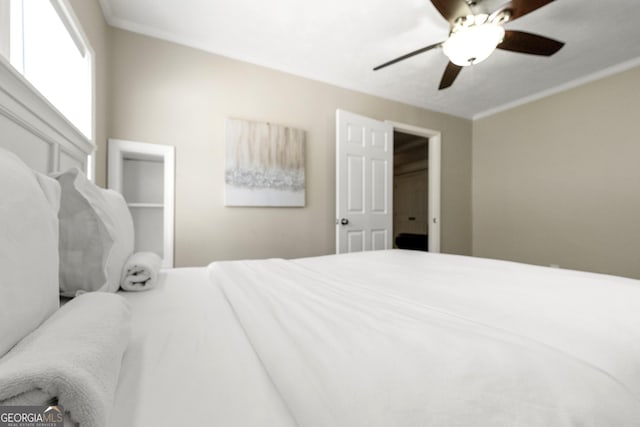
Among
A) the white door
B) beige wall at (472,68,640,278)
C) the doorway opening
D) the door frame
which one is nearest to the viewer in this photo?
beige wall at (472,68,640,278)

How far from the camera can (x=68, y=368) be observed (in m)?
0.31

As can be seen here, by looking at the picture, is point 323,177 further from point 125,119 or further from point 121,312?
point 121,312

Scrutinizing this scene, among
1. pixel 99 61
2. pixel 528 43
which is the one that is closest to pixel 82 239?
pixel 99 61

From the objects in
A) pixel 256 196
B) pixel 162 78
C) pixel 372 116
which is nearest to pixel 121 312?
pixel 256 196

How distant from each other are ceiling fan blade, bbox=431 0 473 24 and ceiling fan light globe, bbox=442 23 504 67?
10 centimetres

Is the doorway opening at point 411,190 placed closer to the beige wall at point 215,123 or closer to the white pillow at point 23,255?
the beige wall at point 215,123

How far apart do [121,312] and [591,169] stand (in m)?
4.19

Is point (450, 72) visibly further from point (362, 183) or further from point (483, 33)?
point (362, 183)

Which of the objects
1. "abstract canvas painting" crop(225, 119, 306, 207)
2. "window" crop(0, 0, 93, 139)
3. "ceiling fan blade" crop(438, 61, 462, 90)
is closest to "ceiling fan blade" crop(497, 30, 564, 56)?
"ceiling fan blade" crop(438, 61, 462, 90)

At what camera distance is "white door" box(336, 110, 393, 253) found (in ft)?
8.91

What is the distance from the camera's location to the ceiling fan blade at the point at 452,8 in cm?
148

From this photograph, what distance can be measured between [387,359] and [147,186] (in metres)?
2.61

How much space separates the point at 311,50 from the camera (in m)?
2.40

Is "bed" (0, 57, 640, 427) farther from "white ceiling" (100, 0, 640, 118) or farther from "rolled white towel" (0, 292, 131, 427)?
"white ceiling" (100, 0, 640, 118)
